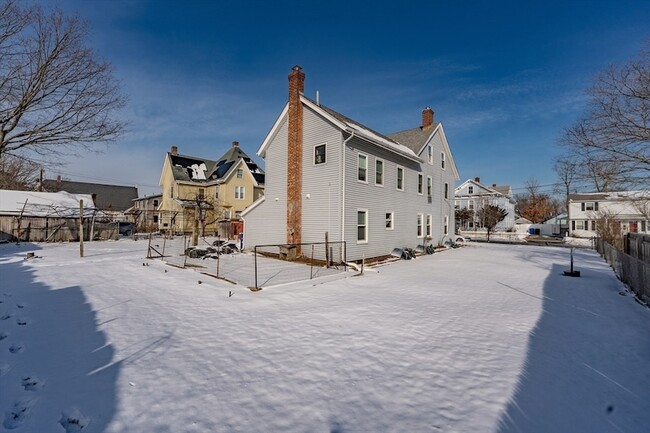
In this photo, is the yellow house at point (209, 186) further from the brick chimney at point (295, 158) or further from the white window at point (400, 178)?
the white window at point (400, 178)

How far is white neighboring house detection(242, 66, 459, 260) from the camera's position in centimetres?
1459

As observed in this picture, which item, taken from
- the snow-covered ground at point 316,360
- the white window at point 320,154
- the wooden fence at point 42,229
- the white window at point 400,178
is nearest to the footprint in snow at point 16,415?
the snow-covered ground at point 316,360

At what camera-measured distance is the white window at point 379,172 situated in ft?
54.6

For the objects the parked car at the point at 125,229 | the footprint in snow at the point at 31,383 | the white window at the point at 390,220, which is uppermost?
the white window at the point at 390,220

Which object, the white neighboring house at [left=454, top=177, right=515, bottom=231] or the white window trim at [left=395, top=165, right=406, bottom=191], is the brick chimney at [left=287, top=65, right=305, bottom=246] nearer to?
the white window trim at [left=395, top=165, right=406, bottom=191]

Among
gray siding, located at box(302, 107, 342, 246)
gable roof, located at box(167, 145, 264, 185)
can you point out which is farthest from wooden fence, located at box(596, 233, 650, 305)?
gable roof, located at box(167, 145, 264, 185)

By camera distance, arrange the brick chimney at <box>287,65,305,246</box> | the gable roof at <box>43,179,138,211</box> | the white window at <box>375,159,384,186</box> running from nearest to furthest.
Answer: the brick chimney at <box>287,65,305,246</box> → the white window at <box>375,159,384,186</box> → the gable roof at <box>43,179,138,211</box>

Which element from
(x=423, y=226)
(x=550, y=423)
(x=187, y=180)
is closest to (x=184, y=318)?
(x=550, y=423)

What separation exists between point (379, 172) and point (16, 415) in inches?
623

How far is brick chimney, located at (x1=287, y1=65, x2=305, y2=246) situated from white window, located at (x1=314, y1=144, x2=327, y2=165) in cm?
106

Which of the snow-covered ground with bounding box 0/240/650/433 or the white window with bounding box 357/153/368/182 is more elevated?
the white window with bounding box 357/153/368/182

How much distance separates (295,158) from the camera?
637 inches

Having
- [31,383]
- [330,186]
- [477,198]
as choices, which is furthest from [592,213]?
[31,383]

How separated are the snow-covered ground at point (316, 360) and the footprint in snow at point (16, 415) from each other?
14mm
